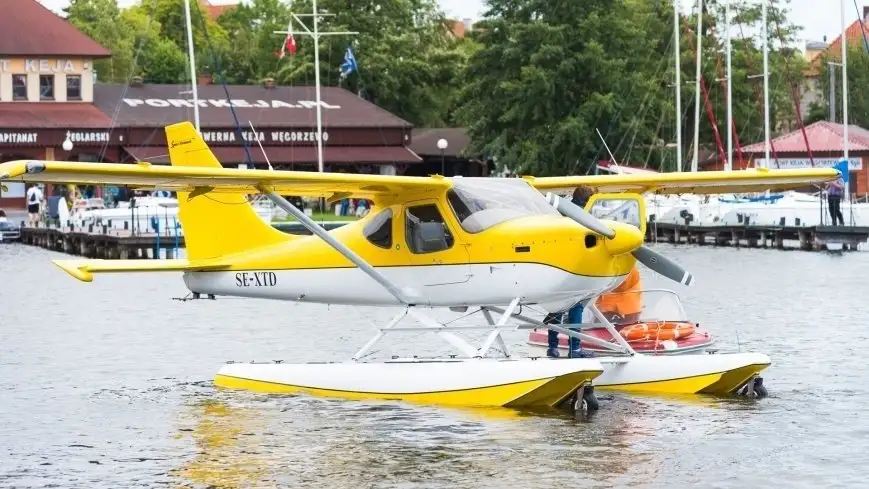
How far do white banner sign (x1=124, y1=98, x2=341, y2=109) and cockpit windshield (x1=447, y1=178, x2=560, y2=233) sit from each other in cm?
5038

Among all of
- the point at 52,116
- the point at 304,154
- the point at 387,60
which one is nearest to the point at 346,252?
the point at 304,154

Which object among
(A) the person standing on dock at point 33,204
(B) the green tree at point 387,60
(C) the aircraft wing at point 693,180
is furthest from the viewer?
(B) the green tree at point 387,60

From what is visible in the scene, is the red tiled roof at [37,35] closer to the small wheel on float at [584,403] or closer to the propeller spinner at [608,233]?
the propeller spinner at [608,233]

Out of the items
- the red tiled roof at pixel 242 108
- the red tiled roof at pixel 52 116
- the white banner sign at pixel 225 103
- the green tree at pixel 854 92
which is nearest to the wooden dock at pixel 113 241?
the red tiled roof at pixel 52 116

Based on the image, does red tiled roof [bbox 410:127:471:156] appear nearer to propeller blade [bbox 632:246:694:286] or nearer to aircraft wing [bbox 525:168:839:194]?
aircraft wing [bbox 525:168:839:194]

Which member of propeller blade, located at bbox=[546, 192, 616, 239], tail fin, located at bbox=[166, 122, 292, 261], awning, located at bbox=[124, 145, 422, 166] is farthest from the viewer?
awning, located at bbox=[124, 145, 422, 166]

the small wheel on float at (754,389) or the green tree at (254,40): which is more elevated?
the green tree at (254,40)

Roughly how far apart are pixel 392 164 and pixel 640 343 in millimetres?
49010

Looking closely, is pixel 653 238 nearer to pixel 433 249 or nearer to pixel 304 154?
pixel 304 154

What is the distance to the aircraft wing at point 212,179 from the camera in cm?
1272

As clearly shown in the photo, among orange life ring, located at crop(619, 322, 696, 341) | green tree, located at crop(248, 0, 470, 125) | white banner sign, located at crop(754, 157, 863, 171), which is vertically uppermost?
green tree, located at crop(248, 0, 470, 125)

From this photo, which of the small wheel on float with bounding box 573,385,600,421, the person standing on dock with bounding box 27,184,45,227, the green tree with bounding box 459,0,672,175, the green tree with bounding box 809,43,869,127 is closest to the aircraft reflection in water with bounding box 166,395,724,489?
the small wheel on float with bounding box 573,385,600,421

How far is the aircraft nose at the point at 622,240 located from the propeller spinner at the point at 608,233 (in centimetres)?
5

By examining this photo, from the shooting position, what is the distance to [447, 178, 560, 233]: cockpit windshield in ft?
47.2
